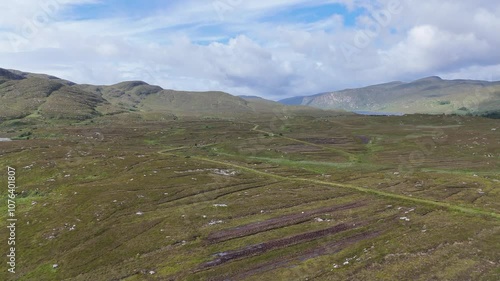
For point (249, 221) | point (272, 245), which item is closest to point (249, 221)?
point (249, 221)

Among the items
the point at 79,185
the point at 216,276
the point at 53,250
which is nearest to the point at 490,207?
the point at 216,276

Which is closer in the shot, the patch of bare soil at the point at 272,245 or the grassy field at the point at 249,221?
the grassy field at the point at 249,221

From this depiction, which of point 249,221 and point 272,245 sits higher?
point 249,221

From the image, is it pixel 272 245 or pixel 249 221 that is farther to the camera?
pixel 249 221

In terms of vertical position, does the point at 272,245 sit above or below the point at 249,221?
below

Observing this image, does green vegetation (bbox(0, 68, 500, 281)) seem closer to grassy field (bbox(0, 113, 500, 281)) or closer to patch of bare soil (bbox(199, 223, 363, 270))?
patch of bare soil (bbox(199, 223, 363, 270))

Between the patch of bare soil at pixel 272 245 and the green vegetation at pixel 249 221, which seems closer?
the green vegetation at pixel 249 221

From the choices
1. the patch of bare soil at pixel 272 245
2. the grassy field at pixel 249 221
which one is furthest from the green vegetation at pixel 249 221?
the grassy field at pixel 249 221

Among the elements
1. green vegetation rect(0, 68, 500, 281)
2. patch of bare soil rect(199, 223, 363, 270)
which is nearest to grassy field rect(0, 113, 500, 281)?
patch of bare soil rect(199, 223, 363, 270)

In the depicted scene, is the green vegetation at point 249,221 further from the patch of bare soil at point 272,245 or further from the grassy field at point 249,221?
the grassy field at point 249,221

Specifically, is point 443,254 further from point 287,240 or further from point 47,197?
point 47,197

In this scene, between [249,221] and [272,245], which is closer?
[272,245]

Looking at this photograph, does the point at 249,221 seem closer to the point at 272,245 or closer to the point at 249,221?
the point at 249,221
